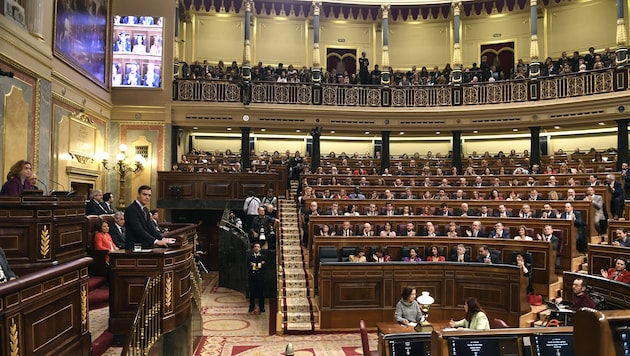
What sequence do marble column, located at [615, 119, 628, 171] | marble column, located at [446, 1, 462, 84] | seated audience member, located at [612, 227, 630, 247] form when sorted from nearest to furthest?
seated audience member, located at [612, 227, 630, 247] → marble column, located at [615, 119, 628, 171] → marble column, located at [446, 1, 462, 84]

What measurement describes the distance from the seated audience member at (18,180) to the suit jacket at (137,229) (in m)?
1.24

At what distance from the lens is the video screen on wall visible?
14.7 metres

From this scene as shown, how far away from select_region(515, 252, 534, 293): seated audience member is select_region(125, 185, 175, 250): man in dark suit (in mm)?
5488

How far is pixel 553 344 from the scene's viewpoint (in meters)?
2.64

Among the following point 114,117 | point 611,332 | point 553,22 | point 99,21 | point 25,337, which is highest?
point 553,22

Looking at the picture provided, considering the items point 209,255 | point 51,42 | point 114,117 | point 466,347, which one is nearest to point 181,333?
point 466,347

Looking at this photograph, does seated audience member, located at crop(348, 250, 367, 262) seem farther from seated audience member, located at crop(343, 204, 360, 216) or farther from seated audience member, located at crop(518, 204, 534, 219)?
seated audience member, located at crop(518, 204, 534, 219)

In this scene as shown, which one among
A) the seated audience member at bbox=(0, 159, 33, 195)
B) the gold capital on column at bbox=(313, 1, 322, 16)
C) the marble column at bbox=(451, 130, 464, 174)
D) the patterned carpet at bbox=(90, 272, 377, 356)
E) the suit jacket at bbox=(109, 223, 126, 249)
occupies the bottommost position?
Result: the patterned carpet at bbox=(90, 272, 377, 356)

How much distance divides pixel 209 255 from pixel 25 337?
12.1 m

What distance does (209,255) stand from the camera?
1480cm

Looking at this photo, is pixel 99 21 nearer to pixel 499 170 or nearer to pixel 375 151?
pixel 375 151

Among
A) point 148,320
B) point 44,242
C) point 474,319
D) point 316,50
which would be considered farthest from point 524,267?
point 316,50

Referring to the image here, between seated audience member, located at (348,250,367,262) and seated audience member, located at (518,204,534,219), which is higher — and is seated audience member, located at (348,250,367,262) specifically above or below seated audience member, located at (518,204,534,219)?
below

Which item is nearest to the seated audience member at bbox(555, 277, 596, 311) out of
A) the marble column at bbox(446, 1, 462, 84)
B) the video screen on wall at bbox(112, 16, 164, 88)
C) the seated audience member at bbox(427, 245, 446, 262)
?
the seated audience member at bbox(427, 245, 446, 262)
